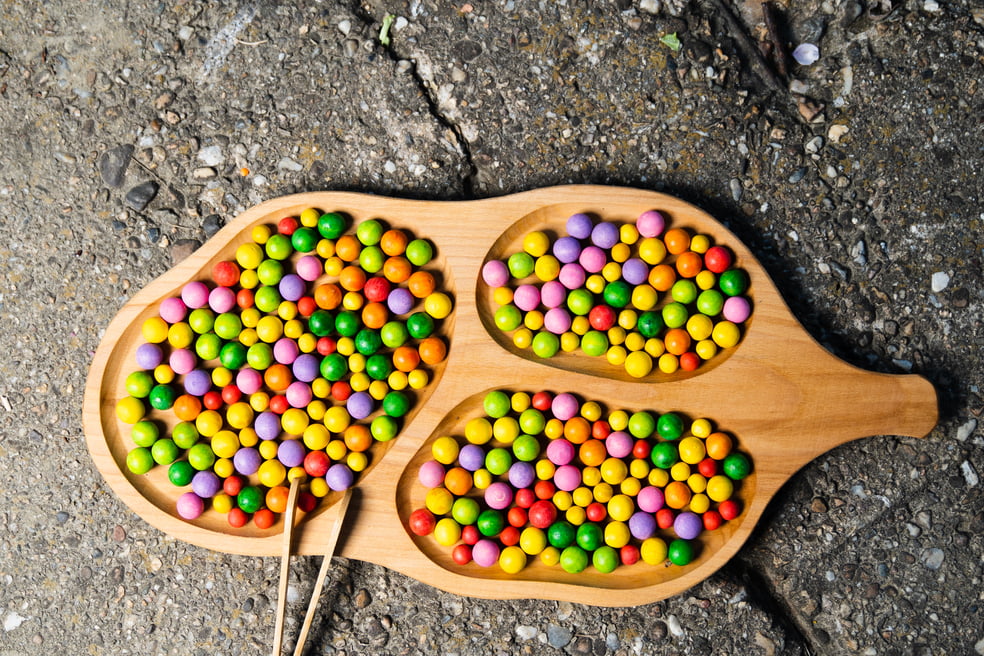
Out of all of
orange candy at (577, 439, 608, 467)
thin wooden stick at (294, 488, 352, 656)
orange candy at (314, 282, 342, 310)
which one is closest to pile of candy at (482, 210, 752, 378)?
orange candy at (577, 439, 608, 467)

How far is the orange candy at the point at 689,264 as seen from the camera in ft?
3.13

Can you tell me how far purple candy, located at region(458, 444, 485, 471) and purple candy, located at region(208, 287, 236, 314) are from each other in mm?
381

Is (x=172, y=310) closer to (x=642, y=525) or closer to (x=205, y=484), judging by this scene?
(x=205, y=484)

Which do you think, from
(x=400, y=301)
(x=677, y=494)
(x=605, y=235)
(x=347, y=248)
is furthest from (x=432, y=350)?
(x=677, y=494)

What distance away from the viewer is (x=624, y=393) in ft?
3.19

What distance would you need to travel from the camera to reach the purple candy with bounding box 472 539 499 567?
98 centimetres

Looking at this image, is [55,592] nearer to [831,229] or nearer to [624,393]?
[624,393]

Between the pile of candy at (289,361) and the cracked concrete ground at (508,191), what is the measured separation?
0.13 meters

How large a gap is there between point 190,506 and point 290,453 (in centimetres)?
16

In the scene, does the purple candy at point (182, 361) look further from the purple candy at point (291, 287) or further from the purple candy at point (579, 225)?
the purple candy at point (579, 225)

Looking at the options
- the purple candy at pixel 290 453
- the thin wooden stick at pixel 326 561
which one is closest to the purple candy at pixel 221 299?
the purple candy at pixel 290 453

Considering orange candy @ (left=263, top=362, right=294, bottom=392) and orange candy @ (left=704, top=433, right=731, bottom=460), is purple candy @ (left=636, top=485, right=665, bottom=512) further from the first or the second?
orange candy @ (left=263, top=362, right=294, bottom=392)

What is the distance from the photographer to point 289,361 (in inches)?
38.9

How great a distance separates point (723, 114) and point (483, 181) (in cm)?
36
